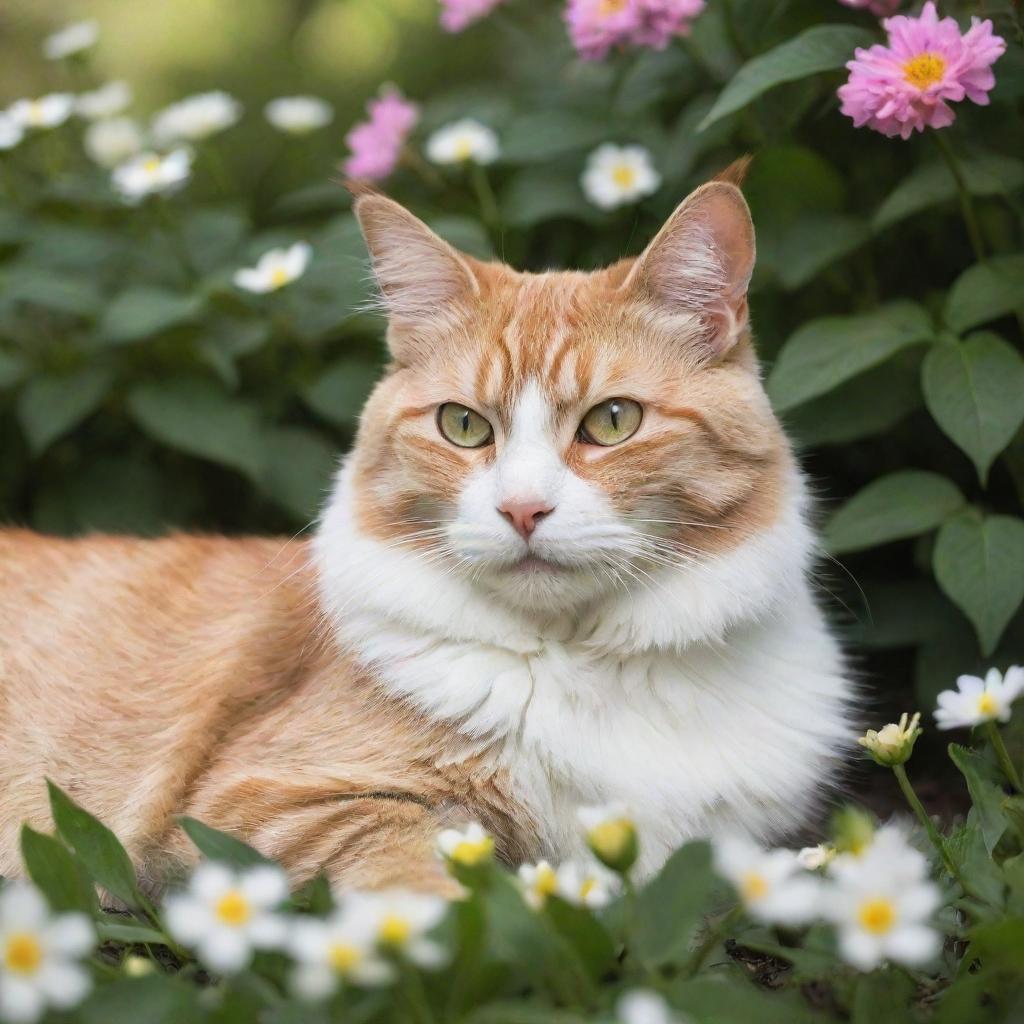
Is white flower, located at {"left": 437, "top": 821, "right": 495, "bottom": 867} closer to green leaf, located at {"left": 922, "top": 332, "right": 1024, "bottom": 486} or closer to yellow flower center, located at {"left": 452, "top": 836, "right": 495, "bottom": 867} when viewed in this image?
yellow flower center, located at {"left": 452, "top": 836, "right": 495, "bottom": 867}

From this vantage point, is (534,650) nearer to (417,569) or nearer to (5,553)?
(417,569)

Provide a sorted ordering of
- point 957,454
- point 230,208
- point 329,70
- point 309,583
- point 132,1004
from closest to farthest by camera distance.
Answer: point 132,1004
point 309,583
point 957,454
point 230,208
point 329,70

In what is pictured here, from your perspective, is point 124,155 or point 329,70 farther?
point 329,70

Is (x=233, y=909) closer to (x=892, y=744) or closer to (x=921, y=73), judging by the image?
(x=892, y=744)

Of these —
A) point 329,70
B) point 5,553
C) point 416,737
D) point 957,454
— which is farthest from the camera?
point 329,70

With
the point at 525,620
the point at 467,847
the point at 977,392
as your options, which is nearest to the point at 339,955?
the point at 467,847

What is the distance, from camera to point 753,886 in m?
1.55

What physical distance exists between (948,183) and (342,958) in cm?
239

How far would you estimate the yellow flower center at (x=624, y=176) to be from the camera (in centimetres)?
350

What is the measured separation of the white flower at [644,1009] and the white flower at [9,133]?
3.06 meters

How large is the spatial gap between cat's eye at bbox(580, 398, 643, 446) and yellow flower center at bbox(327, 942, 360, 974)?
112 centimetres

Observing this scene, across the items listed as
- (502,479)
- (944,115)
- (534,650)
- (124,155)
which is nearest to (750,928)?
(534,650)

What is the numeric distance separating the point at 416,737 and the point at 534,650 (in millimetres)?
263

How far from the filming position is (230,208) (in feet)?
13.3
